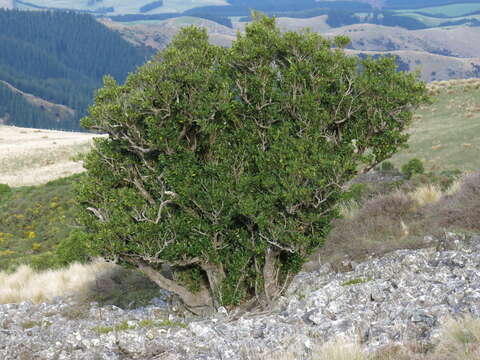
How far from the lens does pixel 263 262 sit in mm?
13539

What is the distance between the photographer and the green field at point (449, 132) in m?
33.1

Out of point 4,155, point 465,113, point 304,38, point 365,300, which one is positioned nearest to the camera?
point 365,300

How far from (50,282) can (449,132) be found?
3169cm

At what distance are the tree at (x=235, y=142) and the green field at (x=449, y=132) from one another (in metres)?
20.5

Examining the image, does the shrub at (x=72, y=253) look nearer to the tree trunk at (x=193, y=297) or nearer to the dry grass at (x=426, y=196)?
the tree trunk at (x=193, y=297)

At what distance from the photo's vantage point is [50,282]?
19422 millimetres

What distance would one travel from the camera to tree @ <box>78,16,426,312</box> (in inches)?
450

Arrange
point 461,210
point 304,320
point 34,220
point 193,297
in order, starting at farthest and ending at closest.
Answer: point 34,220 < point 461,210 < point 193,297 < point 304,320

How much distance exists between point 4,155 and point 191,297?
215 feet

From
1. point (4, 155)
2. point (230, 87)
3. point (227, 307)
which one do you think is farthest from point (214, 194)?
point (4, 155)

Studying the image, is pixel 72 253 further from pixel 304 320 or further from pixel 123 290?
pixel 304 320

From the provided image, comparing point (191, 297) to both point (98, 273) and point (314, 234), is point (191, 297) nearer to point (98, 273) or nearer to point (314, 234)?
point (314, 234)

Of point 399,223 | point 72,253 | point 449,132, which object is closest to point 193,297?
point 399,223

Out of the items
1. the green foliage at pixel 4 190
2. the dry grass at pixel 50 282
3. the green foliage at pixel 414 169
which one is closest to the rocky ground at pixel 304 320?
the dry grass at pixel 50 282
